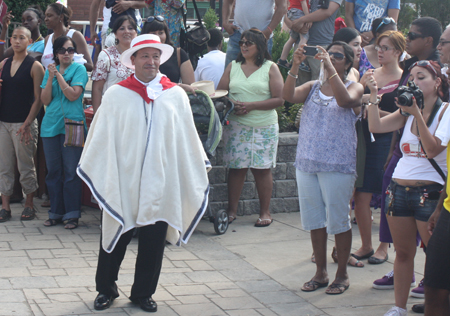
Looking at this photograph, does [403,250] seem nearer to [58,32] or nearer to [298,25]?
[298,25]

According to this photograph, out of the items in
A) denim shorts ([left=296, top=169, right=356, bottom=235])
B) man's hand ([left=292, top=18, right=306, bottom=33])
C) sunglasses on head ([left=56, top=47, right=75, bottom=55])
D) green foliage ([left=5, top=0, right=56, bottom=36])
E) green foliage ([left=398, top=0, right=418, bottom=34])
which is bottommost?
denim shorts ([left=296, top=169, right=356, bottom=235])

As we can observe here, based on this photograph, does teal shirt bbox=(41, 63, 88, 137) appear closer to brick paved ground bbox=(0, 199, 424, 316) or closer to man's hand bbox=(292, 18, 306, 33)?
brick paved ground bbox=(0, 199, 424, 316)

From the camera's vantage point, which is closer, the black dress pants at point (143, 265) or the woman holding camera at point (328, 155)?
the black dress pants at point (143, 265)

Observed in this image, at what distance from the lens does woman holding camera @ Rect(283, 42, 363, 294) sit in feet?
16.2

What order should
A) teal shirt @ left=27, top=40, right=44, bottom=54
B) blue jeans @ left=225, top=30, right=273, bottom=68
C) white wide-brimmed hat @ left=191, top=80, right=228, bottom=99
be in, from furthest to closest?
teal shirt @ left=27, top=40, right=44, bottom=54, blue jeans @ left=225, top=30, right=273, bottom=68, white wide-brimmed hat @ left=191, top=80, right=228, bottom=99

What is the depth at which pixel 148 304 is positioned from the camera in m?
4.47

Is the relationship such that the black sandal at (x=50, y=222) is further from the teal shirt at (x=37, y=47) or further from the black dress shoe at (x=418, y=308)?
the black dress shoe at (x=418, y=308)

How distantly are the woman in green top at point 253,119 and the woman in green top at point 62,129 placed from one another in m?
1.73

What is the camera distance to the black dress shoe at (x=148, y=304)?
445cm

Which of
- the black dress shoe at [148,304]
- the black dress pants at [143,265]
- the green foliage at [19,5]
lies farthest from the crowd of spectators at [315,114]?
the green foliage at [19,5]

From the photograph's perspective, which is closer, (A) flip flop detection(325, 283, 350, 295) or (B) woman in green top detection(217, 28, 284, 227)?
(A) flip flop detection(325, 283, 350, 295)

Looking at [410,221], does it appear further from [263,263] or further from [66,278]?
[66,278]

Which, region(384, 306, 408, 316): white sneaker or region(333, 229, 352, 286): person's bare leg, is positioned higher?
region(333, 229, 352, 286): person's bare leg

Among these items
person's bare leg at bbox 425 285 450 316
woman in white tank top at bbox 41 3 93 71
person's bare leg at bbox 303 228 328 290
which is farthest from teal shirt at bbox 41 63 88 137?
person's bare leg at bbox 425 285 450 316
